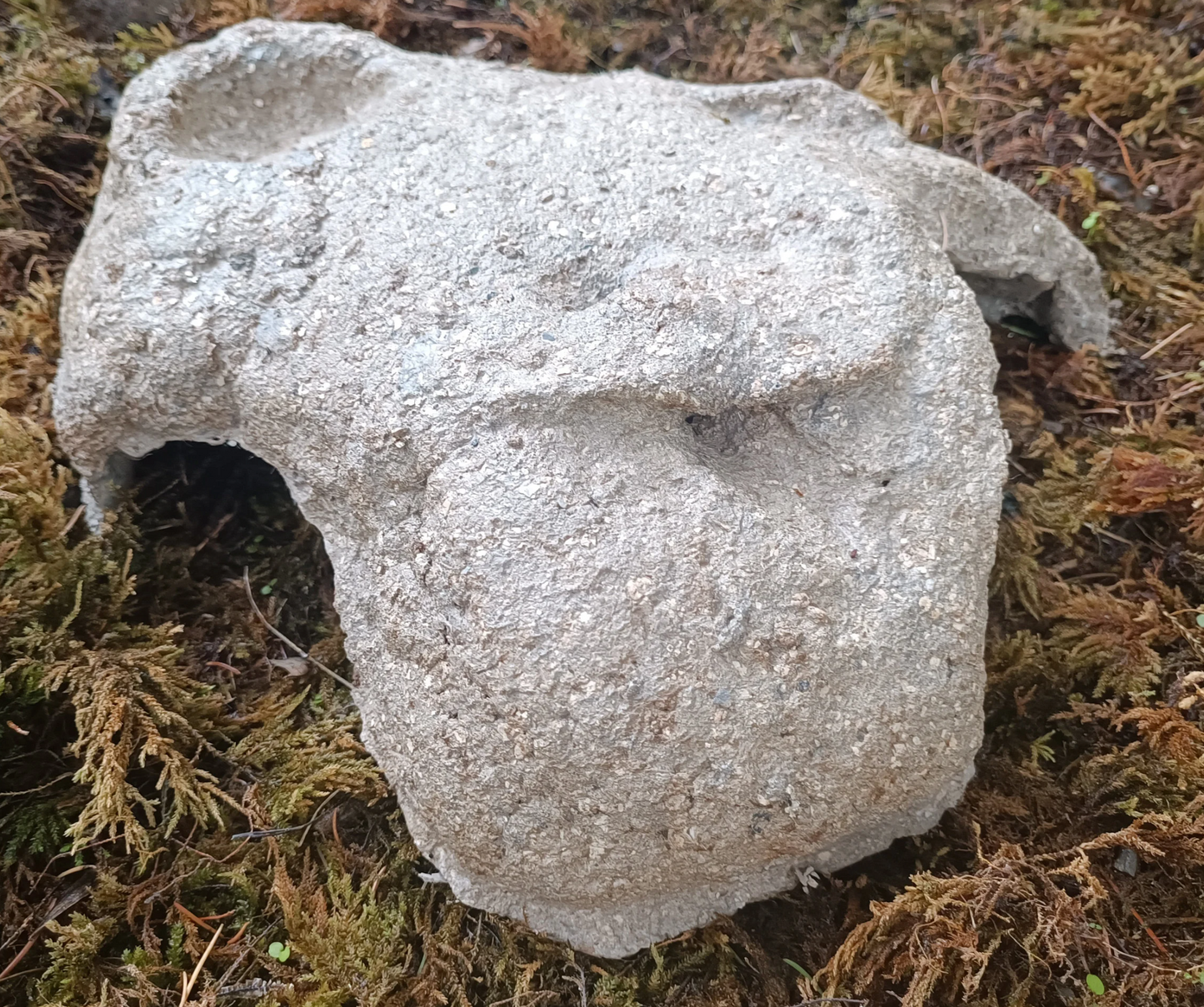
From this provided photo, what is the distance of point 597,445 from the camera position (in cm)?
168

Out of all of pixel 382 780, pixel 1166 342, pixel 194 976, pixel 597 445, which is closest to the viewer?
pixel 597 445

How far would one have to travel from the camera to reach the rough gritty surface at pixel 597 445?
161cm

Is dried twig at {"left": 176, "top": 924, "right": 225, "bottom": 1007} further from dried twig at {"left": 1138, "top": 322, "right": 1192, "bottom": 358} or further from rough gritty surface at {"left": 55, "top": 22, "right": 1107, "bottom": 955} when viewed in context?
dried twig at {"left": 1138, "top": 322, "right": 1192, "bottom": 358}

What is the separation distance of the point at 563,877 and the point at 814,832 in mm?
525

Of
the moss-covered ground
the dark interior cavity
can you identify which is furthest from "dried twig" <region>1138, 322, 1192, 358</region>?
the dark interior cavity

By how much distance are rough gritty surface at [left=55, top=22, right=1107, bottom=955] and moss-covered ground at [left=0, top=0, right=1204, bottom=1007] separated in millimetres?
173

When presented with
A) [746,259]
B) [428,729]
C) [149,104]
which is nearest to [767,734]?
[428,729]

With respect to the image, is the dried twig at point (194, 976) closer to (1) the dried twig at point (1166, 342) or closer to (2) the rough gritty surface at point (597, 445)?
(2) the rough gritty surface at point (597, 445)

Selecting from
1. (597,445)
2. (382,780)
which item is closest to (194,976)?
(382,780)

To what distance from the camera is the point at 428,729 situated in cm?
171

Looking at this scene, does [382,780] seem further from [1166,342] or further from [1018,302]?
[1166,342]

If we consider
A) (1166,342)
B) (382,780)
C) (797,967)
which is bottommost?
(797,967)

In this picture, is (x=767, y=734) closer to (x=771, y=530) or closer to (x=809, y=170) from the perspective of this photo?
(x=771, y=530)

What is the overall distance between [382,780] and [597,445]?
1001 mm
